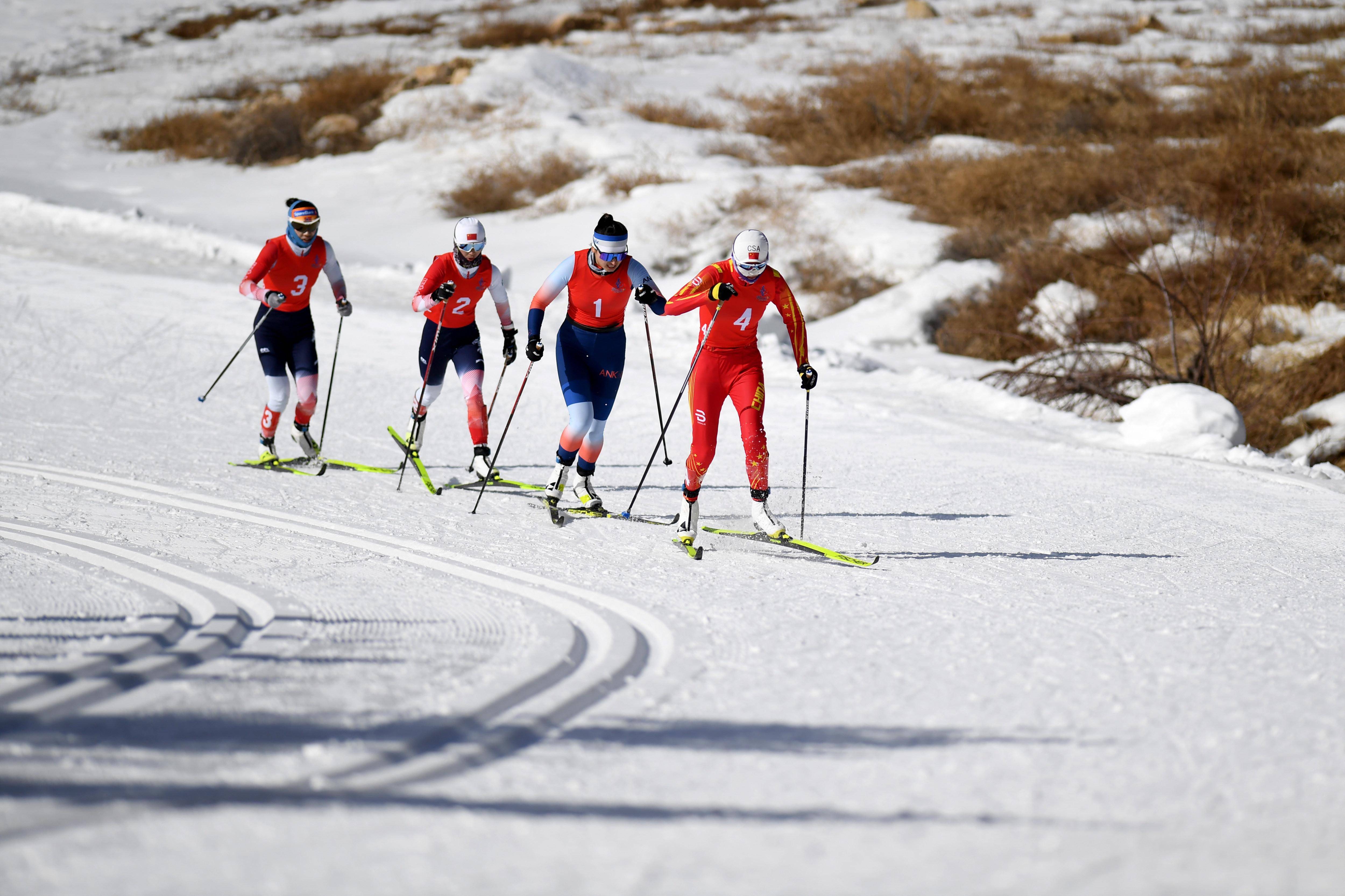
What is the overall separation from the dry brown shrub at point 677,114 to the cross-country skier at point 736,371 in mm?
15393

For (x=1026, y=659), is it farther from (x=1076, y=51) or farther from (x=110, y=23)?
(x=110, y=23)

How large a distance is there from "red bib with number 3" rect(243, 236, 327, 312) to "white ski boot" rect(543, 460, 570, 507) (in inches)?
106

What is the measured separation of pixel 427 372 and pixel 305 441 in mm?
1129

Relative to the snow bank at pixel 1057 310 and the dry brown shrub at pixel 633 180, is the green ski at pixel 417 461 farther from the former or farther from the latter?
the dry brown shrub at pixel 633 180

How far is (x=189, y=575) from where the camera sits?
16.3 feet

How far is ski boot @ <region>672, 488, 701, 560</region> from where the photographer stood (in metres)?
5.92

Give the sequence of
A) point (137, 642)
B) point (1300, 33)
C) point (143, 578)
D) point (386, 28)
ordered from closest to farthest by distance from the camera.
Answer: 1. point (137, 642)
2. point (143, 578)
3. point (1300, 33)
4. point (386, 28)

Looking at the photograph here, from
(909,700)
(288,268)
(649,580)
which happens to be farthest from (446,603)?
(288,268)

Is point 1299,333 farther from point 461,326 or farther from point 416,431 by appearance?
point 416,431

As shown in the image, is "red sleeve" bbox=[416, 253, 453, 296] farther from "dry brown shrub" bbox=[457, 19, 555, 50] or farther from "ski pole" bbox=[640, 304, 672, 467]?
"dry brown shrub" bbox=[457, 19, 555, 50]

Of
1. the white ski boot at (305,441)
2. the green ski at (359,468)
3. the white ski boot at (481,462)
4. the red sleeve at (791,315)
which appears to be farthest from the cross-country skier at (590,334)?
the white ski boot at (305,441)

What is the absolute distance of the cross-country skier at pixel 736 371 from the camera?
5.99m

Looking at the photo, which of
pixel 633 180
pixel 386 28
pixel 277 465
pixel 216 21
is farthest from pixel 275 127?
pixel 277 465

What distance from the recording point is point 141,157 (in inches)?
848
